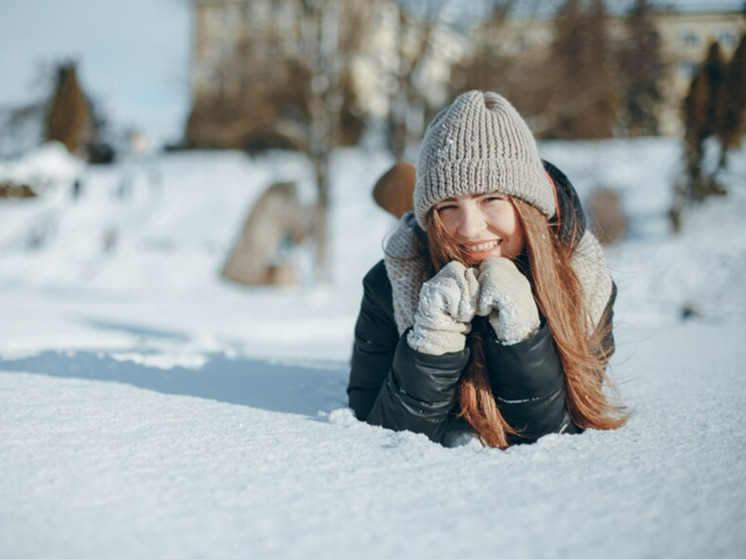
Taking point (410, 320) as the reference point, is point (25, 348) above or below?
below

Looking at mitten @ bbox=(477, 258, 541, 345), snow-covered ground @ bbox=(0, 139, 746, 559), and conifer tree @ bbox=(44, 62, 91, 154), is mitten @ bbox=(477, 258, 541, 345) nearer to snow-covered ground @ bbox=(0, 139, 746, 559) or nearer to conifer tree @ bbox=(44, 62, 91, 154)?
snow-covered ground @ bbox=(0, 139, 746, 559)

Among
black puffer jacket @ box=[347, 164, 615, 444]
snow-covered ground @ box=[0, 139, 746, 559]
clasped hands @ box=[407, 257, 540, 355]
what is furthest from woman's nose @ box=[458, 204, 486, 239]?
snow-covered ground @ box=[0, 139, 746, 559]

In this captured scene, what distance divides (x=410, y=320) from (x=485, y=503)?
63 cm

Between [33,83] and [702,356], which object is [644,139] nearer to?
[702,356]

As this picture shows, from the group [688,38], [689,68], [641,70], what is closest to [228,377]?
[689,68]

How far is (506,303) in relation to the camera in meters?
1.26

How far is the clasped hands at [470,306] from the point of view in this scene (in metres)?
1.27

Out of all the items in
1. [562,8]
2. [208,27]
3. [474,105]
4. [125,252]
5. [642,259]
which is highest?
[208,27]

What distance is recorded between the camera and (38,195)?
18.2 m

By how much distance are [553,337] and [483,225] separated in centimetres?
33

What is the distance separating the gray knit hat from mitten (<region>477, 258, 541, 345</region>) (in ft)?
0.72

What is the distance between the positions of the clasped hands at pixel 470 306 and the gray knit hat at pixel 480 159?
210mm

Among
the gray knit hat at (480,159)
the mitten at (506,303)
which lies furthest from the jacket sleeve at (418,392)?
the gray knit hat at (480,159)

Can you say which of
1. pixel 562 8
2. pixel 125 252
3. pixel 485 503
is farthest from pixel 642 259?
pixel 125 252
